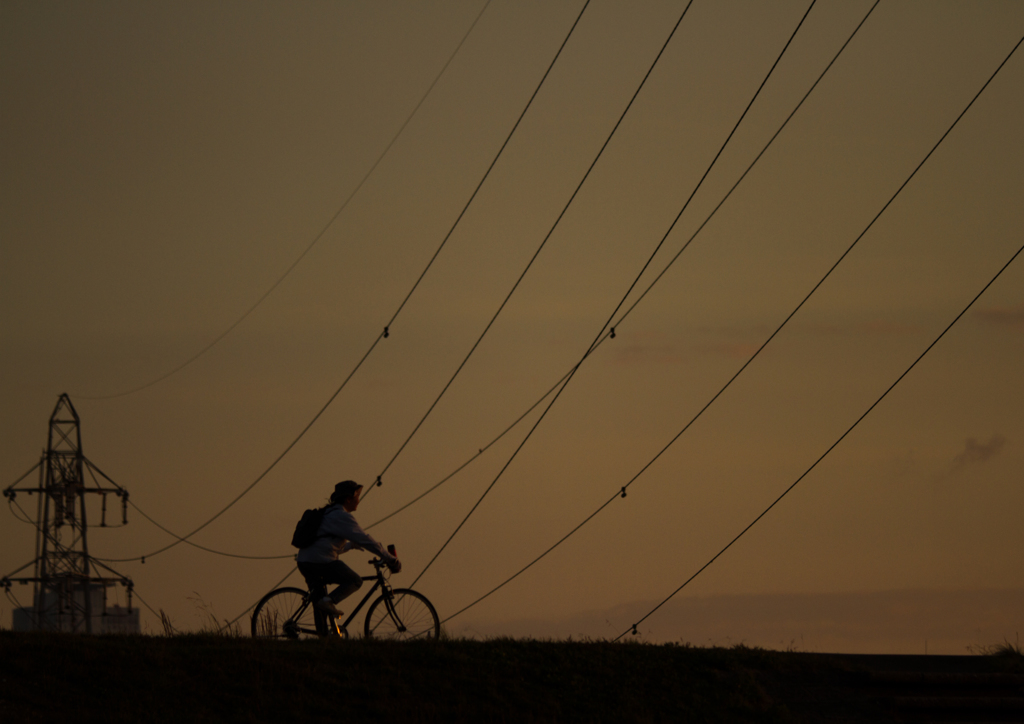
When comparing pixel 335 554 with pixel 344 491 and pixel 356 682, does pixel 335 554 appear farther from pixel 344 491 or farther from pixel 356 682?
pixel 356 682

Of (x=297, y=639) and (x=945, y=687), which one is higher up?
(x=297, y=639)

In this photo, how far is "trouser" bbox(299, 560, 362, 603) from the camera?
1509 centimetres

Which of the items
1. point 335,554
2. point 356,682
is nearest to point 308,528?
point 335,554

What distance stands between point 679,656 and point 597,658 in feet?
3.57

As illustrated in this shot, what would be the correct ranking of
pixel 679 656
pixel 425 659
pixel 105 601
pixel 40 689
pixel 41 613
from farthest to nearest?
1. pixel 105 601
2. pixel 41 613
3. pixel 679 656
4. pixel 425 659
5. pixel 40 689

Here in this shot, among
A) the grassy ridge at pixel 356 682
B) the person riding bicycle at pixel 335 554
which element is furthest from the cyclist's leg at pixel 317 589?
the grassy ridge at pixel 356 682

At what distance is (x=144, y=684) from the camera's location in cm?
1309

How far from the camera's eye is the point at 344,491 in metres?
15.3

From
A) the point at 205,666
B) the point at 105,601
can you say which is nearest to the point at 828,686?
the point at 205,666

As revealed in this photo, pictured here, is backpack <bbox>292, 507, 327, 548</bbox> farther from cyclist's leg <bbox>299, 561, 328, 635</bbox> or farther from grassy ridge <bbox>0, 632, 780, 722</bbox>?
grassy ridge <bbox>0, 632, 780, 722</bbox>

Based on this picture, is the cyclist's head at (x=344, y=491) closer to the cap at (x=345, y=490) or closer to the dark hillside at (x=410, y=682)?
the cap at (x=345, y=490)

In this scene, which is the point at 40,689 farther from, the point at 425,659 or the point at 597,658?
the point at 597,658

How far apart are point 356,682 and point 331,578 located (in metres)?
1.99

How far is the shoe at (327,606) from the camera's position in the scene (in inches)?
596
